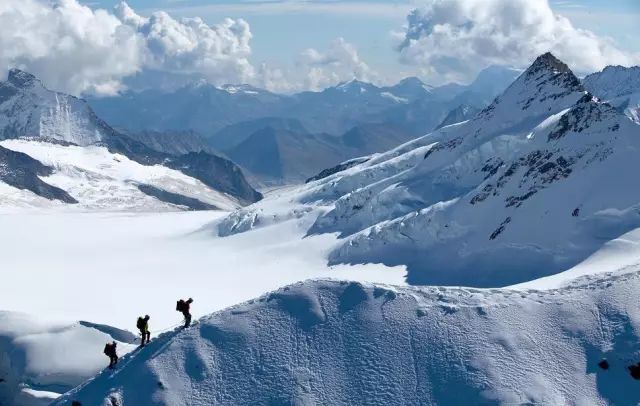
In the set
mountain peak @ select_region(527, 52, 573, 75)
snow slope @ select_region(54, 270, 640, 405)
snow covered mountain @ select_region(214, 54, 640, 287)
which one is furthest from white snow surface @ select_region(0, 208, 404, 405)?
mountain peak @ select_region(527, 52, 573, 75)

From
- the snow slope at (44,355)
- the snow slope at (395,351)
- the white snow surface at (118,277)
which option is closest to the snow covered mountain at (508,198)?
the white snow surface at (118,277)

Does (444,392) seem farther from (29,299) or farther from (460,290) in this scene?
(29,299)

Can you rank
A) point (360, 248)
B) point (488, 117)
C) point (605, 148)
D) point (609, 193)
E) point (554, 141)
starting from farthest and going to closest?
point (488, 117) < point (360, 248) < point (554, 141) < point (605, 148) < point (609, 193)

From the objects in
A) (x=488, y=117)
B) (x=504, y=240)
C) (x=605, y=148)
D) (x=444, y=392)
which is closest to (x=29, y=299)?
(x=504, y=240)

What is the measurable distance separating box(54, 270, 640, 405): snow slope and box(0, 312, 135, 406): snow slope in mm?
15836

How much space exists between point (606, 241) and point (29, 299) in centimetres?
6094

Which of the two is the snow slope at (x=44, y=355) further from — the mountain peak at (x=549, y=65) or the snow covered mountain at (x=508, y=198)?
the mountain peak at (x=549, y=65)

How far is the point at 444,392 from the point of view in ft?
154

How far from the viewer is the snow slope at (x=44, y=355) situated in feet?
211

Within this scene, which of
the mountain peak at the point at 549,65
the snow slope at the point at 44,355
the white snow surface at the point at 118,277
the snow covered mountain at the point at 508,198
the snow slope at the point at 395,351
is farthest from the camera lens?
the mountain peak at the point at 549,65

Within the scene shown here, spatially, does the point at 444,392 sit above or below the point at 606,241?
below

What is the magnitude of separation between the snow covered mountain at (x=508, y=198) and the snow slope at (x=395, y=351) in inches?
1212

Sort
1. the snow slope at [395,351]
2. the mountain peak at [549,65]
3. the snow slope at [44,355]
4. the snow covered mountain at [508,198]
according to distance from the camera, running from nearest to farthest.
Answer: the snow slope at [395,351], the snow slope at [44,355], the snow covered mountain at [508,198], the mountain peak at [549,65]

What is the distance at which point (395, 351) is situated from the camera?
50094 mm
